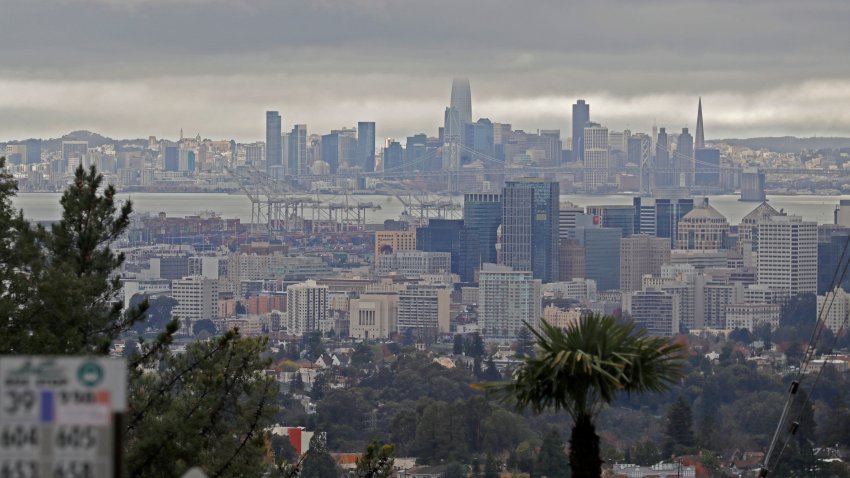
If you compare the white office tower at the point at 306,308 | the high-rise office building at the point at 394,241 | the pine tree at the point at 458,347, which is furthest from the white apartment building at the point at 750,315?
the high-rise office building at the point at 394,241

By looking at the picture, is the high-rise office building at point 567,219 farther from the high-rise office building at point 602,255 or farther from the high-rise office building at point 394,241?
the high-rise office building at point 394,241

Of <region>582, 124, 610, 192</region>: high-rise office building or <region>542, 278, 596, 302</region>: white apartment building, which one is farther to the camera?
<region>582, 124, 610, 192</region>: high-rise office building

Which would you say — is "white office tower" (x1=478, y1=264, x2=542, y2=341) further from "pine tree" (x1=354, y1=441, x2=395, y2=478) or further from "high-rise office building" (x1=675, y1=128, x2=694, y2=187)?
"pine tree" (x1=354, y1=441, x2=395, y2=478)

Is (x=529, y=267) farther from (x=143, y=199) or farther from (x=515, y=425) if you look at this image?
(x=515, y=425)

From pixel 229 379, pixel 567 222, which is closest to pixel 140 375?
pixel 229 379

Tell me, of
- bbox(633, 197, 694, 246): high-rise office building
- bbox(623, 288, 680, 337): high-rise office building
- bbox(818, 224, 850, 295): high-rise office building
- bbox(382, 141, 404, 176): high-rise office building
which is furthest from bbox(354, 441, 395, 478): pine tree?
bbox(382, 141, 404, 176): high-rise office building

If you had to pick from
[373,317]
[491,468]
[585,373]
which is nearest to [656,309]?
[373,317]
